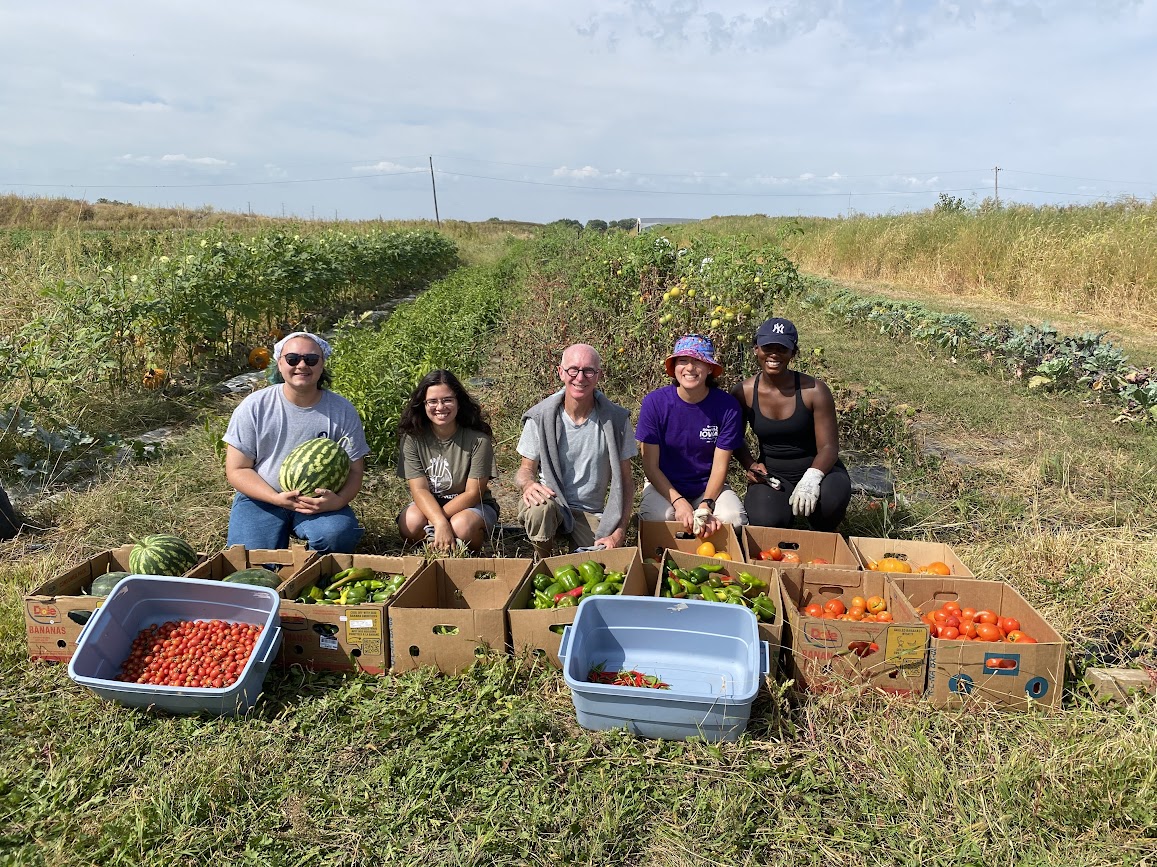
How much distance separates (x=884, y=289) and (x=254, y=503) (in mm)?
18283

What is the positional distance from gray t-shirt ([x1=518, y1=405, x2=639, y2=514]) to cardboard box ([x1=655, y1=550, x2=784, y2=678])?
2.41 feet

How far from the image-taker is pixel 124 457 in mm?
6125

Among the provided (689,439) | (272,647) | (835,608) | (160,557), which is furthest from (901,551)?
(160,557)

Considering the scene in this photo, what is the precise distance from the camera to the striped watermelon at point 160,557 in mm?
3697

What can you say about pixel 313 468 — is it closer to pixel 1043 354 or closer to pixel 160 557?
pixel 160 557

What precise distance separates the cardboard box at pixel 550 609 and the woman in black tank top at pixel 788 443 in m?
1.21

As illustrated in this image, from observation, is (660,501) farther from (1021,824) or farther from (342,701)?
(1021,824)

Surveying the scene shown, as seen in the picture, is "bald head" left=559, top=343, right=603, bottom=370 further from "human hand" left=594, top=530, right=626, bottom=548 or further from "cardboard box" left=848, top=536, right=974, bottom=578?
"cardboard box" left=848, top=536, right=974, bottom=578

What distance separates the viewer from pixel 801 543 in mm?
4328

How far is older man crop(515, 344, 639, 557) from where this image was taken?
429cm

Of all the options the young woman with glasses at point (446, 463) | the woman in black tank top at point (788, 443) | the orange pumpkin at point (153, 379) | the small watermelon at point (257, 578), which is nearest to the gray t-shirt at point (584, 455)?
the young woman with glasses at point (446, 463)

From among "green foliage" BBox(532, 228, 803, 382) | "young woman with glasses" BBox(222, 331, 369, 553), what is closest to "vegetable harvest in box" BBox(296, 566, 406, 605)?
"young woman with glasses" BBox(222, 331, 369, 553)

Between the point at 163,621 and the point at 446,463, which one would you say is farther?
the point at 446,463

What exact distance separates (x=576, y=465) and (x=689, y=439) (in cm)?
72
